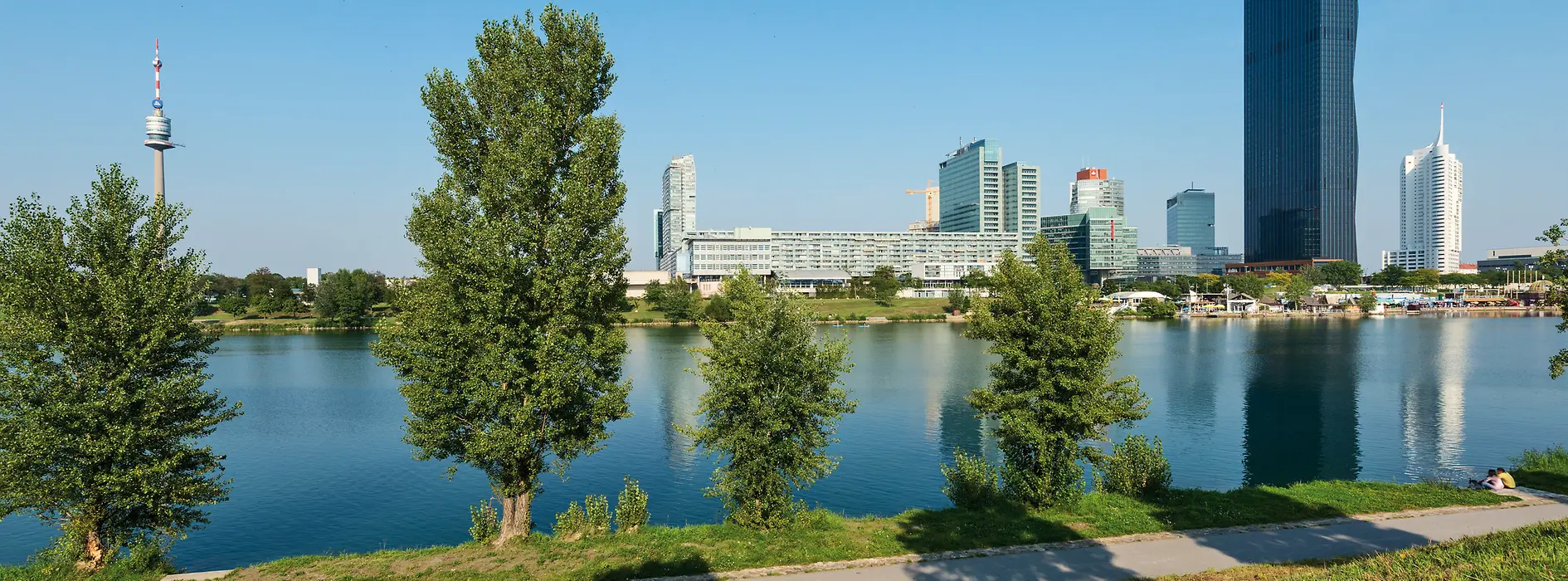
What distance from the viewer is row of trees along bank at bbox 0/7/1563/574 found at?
886 inches

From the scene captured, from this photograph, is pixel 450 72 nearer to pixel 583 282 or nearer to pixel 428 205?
pixel 428 205

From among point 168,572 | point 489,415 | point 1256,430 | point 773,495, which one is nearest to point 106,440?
point 168,572

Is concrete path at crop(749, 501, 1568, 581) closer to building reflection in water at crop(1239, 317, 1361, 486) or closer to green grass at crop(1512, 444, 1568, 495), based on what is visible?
green grass at crop(1512, 444, 1568, 495)

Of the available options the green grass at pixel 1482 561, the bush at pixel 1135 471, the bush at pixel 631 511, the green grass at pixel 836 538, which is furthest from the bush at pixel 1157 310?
the green grass at pixel 1482 561

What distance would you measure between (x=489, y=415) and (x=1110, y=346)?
2133 centimetres

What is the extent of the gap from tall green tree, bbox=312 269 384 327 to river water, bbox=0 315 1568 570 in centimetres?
4765

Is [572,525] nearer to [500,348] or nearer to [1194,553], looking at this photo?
[500,348]

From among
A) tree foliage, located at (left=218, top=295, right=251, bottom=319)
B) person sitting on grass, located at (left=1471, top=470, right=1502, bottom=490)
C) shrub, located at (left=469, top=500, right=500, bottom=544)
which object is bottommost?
shrub, located at (left=469, top=500, right=500, bottom=544)

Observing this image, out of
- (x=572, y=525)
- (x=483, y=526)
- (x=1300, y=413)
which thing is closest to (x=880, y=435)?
(x=572, y=525)

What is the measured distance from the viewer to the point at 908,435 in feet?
172

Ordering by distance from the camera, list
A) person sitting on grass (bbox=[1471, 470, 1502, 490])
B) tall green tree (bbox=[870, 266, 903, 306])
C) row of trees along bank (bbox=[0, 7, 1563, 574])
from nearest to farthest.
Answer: row of trees along bank (bbox=[0, 7, 1563, 574]) < person sitting on grass (bbox=[1471, 470, 1502, 490]) < tall green tree (bbox=[870, 266, 903, 306])

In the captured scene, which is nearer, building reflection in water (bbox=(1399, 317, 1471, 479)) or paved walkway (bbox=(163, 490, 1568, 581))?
paved walkway (bbox=(163, 490, 1568, 581))

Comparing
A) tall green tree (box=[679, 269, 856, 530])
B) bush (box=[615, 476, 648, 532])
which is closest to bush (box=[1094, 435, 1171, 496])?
tall green tree (box=[679, 269, 856, 530])

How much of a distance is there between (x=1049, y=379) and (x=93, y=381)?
94.9 ft
